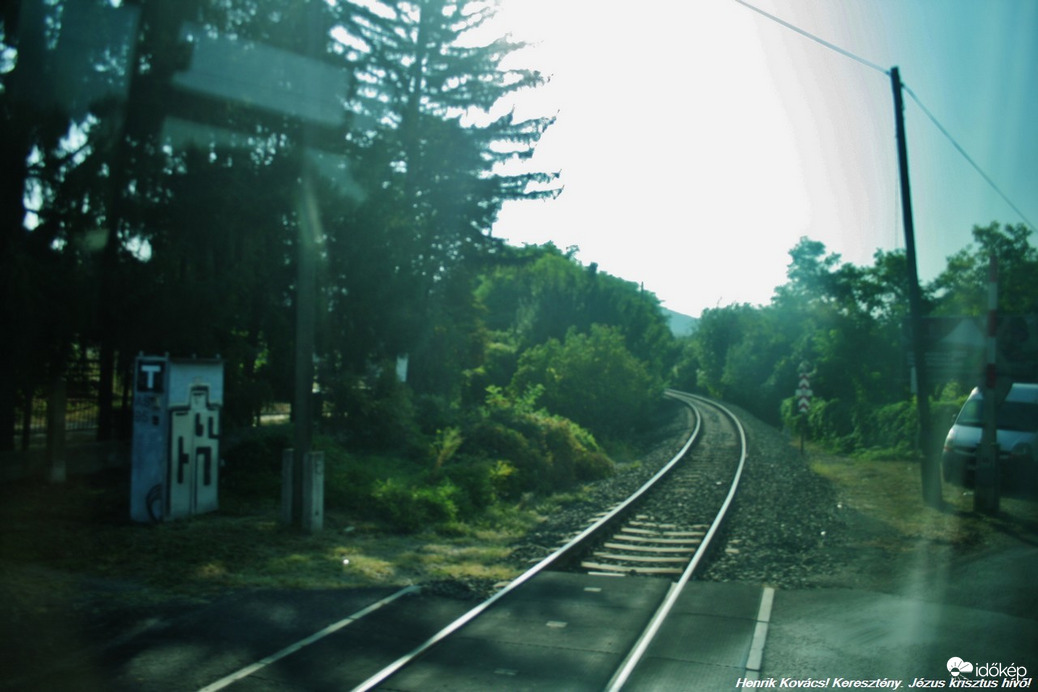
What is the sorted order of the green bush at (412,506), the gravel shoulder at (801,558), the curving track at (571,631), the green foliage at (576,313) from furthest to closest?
Result: the green foliage at (576,313) → the green bush at (412,506) → the gravel shoulder at (801,558) → the curving track at (571,631)

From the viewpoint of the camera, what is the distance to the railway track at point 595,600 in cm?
563

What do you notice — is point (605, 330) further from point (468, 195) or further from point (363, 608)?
point (363, 608)

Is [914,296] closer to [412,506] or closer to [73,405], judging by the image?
[412,506]

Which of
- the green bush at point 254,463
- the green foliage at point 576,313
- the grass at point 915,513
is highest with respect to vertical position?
the green foliage at point 576,313

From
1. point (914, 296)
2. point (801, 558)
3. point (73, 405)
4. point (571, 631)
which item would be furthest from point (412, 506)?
point (914, 296)

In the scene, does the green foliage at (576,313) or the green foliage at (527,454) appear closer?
the green foliage at (527,454)

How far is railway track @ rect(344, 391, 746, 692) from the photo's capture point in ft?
18.5

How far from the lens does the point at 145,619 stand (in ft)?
21.5

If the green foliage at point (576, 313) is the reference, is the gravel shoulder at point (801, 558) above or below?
below

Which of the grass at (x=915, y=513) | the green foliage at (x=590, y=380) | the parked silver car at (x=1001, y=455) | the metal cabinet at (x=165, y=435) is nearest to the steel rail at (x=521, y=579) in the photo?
the grass at (x=915, y=513)

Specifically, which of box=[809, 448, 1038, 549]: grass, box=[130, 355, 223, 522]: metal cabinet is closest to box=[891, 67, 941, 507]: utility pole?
box=[809, 448, 1038, 549]: grass

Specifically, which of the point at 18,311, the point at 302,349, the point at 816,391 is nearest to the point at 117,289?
the point at 18,311

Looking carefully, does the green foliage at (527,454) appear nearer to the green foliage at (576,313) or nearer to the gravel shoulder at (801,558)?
the gravel shoulder at (801,558)

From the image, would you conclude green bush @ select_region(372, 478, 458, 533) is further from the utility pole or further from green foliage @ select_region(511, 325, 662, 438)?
green foliage @ select_region(511, 325, 662, 438)
